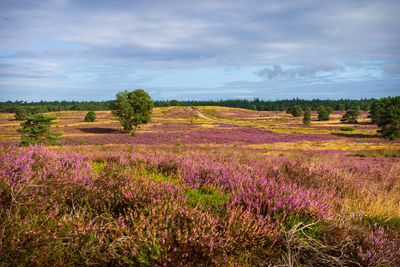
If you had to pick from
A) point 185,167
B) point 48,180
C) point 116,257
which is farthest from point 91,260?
point 185,167

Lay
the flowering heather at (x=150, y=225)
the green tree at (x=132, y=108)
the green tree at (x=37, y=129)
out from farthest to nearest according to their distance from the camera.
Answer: the green tree at (x=132, y=108) → the green tree at (x=37, y=129) → the flowering heather at (x=150, y=225)

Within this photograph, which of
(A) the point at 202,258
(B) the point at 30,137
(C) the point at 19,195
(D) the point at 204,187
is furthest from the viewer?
(B) the point at 30,137

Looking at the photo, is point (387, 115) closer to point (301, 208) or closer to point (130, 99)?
point (130, 99)

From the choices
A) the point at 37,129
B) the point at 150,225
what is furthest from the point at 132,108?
the point at 150,225

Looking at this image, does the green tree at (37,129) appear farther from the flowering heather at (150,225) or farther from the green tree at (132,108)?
the flowering heather at (150,225)

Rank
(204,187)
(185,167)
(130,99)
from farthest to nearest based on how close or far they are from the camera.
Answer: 1. (130,99)
2. (185,167)
3. (204,187)

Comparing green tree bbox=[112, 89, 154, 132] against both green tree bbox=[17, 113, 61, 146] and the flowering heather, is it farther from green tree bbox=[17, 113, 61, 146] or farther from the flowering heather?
the flowering heather

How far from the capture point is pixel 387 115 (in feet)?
187

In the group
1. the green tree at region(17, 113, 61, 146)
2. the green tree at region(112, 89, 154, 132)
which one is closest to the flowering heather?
the green tree at region(17, 113, 61, 146)

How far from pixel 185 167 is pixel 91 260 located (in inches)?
130

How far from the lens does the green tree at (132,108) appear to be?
61.9 meters

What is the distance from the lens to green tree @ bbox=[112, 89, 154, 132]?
6192cm

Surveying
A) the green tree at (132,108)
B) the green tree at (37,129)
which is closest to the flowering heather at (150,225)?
the green tree at (37,129)

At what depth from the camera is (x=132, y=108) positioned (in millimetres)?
63500
